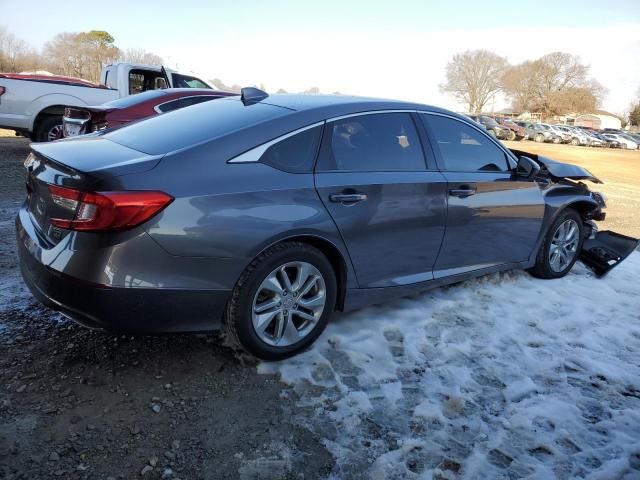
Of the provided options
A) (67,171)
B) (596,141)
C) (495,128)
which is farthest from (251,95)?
(596,141)

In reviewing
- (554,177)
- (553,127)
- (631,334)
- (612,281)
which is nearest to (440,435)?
(631,334)

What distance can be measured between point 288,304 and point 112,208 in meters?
1.14

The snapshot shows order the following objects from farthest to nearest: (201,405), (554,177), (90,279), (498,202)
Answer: (554,177) → (498,202) → (201,405) → (90,279)

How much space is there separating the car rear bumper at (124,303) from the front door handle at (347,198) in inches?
33.6

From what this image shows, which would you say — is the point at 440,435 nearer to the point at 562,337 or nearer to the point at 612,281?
the point at 562,337

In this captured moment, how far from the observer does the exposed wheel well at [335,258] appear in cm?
304

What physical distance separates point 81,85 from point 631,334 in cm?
970

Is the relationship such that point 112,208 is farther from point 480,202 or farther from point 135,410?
point 480,202

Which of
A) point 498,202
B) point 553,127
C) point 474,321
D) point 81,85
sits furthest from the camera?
point 553,127

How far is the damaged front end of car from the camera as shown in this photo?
4801mm

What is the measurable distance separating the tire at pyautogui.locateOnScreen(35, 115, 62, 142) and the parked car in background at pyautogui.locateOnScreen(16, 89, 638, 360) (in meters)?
7.05

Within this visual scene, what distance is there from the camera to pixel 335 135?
323 centimetres

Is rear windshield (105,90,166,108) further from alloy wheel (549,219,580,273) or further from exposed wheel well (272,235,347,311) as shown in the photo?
alloy wheel (549,219,580,273)

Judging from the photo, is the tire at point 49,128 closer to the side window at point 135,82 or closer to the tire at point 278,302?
the side window at point 135,82
